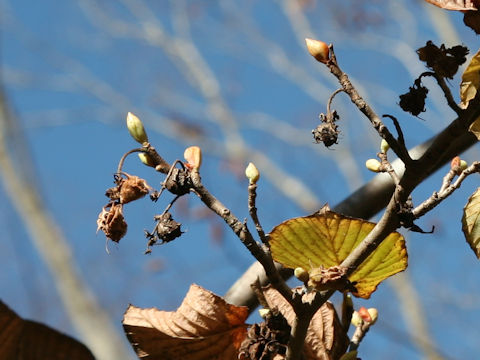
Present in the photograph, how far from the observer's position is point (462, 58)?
2.33ft

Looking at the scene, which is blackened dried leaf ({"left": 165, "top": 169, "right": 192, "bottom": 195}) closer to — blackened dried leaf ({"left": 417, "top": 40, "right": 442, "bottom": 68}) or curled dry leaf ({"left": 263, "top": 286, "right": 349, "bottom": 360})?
curled dry leaf ({"left": 263, "top": 286, "right": 349, "bottom": 360})

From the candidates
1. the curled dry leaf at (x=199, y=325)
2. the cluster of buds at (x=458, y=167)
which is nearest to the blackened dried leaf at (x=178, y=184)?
the curled dry leaf at (x=199, y=325)

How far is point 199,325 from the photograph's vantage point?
823 mm

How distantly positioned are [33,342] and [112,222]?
0.24 metres

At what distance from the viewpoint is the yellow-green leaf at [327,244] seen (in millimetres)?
742

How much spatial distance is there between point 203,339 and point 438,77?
1.35ft

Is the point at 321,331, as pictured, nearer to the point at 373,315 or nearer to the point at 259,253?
the point at 373,315

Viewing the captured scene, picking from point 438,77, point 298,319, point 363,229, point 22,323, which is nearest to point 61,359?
point 22,323

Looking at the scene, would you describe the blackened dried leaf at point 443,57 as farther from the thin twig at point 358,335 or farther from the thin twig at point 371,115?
the thin twig at point 358,335

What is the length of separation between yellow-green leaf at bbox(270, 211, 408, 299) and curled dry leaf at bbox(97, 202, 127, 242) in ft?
0.60

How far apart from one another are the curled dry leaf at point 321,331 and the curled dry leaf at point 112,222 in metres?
0.19

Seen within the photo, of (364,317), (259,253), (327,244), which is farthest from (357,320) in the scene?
(259,253)

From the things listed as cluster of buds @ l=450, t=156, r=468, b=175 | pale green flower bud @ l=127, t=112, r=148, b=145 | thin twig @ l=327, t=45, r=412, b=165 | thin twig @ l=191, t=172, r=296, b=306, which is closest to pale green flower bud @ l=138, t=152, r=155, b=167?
pale green flower bud @ l=127, t=112, r=148, b=145

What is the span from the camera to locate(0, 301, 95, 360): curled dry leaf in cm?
56
